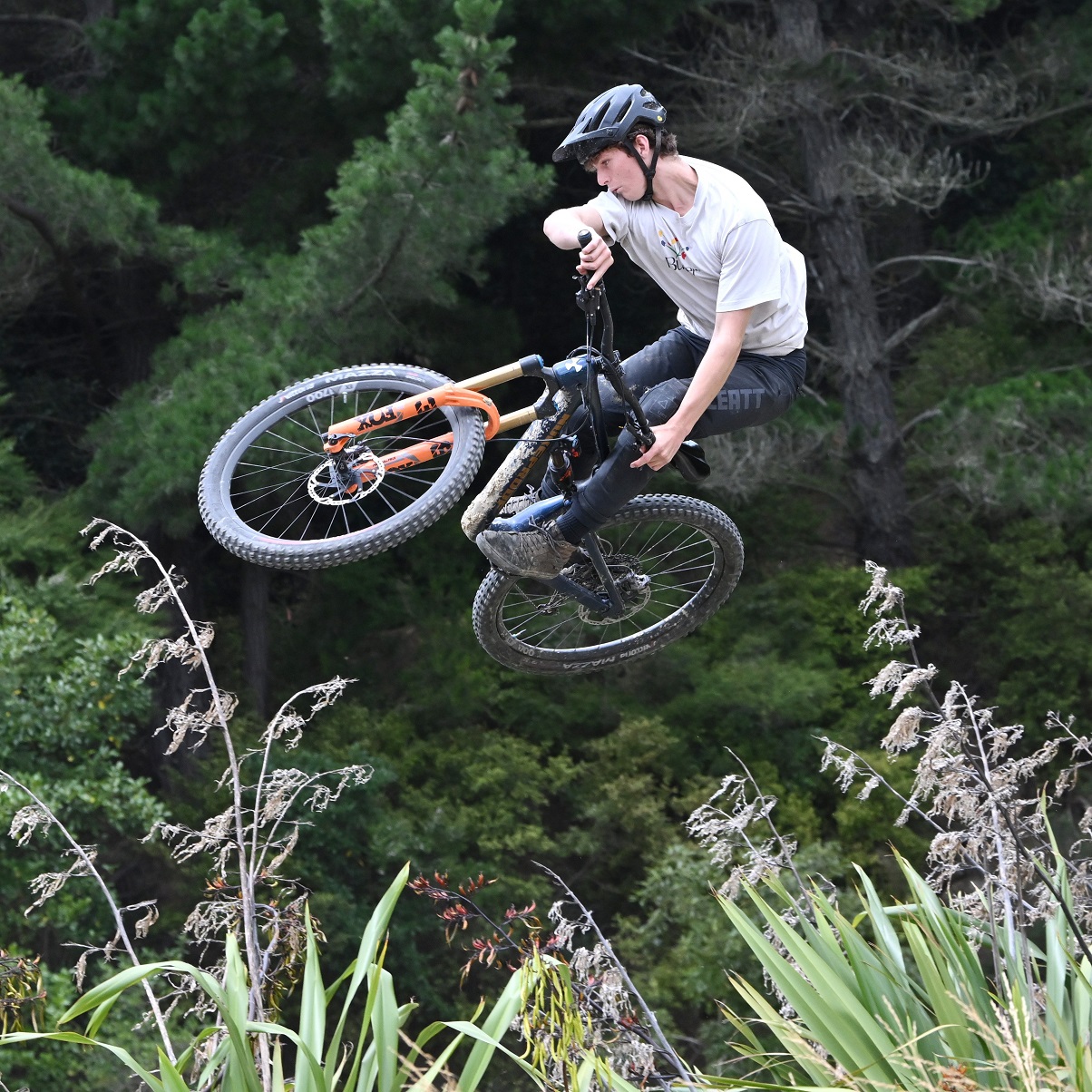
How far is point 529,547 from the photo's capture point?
5.20 m

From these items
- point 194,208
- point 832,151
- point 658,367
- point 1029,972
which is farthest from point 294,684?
point 1029,972

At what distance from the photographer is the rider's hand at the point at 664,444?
4844 millimetres

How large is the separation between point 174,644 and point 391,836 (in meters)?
7.67

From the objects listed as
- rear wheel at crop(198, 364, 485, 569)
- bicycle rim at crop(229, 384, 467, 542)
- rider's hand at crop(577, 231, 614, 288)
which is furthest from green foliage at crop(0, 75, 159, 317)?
rider's hand at crop(577, 231, 614, 288)

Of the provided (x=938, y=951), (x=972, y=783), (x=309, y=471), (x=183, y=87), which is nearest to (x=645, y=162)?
(x=972, y=783)

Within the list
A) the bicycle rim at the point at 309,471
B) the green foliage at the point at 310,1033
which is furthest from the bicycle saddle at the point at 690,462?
the green foliage at the point at 310,1033

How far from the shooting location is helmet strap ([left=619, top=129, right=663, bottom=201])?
15.4 feet

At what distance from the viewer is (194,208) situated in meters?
13.7

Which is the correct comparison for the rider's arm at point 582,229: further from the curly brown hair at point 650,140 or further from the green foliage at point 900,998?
the green foliage at point 900,998

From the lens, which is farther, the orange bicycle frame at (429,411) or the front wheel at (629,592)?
the front wheel at (629,592)

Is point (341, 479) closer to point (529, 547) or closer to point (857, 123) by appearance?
point (529, 547)

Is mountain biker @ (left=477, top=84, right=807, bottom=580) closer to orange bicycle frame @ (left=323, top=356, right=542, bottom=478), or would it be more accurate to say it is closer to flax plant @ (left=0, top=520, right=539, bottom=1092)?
orange bicycle frame @ (left=323, top=356, right=542, bottom=478)

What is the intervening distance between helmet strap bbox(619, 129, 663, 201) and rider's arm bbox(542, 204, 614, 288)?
0.20 m

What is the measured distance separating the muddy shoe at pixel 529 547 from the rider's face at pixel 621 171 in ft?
3.62
